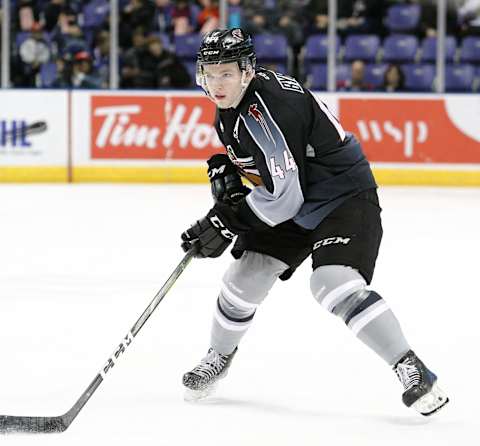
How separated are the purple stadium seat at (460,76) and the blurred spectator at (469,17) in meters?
0.35

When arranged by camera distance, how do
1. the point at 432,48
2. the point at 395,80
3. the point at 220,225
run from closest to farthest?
the point at 220,225 < the point at 395,80 < the point at 432,48

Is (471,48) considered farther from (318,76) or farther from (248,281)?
(248,281)

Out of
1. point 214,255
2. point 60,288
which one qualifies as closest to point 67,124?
point 60,288

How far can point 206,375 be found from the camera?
9.86 ft

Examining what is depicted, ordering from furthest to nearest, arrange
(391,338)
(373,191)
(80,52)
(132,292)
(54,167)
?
(80,52) < (54,167) < (132,292) < (373,191) < (391,338)

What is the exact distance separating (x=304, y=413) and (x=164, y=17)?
7928 millimetres

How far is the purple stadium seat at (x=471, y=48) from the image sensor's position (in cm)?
1020

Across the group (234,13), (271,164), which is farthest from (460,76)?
(271,164)

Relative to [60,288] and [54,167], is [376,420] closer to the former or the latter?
[60,288]

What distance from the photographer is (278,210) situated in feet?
9.03

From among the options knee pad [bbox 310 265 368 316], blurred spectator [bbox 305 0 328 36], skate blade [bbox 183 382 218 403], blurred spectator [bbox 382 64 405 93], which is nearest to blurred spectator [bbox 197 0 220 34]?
blurred spectator [bbox 305 0 328 36]

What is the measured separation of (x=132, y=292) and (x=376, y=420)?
2.02 meters

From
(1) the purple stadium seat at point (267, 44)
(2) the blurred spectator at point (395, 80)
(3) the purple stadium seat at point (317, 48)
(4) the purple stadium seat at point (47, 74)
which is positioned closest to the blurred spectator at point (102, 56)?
(4) the purple stadium seat at point (47, 74)

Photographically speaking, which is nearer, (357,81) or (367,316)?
(367,316)
